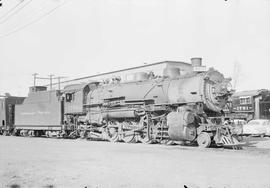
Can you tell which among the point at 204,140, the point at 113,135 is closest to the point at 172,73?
the point at 113,135

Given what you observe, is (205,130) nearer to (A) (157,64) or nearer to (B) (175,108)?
(B) (175,108)

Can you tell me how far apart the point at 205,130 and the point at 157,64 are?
4163 cm

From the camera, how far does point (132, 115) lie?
66.8 ft

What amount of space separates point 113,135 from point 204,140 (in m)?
6.22

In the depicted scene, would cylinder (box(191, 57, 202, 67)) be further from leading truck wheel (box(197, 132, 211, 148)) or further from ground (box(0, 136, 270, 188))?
ground (box(0, 136, 270, 188))

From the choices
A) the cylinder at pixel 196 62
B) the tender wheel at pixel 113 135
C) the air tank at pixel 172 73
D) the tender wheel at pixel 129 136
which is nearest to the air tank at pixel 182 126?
the tender wheel at pixel 129 136

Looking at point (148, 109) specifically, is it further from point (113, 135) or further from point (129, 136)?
point (113, 135)

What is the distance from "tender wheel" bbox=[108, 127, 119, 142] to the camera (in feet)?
69.8

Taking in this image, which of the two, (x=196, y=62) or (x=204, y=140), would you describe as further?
(x=196, y=62)

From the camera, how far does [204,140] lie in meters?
17.1

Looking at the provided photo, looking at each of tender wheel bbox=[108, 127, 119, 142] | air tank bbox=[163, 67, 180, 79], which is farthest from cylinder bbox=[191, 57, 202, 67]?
tender wheel bbox=[108, 127, 119, 142]

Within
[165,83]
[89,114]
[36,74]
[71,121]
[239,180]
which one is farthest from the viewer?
[36,74]

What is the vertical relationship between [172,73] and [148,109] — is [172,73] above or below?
above

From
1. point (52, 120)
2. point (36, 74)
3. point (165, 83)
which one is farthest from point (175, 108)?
point (36, 74)
